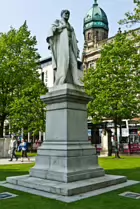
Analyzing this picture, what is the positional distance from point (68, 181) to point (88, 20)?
189 feet

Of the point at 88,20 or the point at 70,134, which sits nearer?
the point at 70,134

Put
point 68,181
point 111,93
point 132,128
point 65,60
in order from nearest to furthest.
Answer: point 68,181 < point 65,60 < point 111,93 < point 132,128

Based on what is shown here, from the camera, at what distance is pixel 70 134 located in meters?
8.00

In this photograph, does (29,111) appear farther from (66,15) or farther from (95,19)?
→ (95,19)

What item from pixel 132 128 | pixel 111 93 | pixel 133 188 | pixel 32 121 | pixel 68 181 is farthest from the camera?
pixel 132 128

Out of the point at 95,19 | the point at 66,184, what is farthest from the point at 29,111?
the point at 95,19

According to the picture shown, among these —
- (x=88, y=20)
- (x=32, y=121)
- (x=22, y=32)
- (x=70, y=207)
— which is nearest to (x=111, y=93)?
(x=32, y=121)

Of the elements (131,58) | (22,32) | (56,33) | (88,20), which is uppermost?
(88,20)

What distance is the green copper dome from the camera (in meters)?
59.0

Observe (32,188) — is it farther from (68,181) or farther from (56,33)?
(56,33)

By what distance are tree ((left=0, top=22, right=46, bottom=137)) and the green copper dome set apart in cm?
3315

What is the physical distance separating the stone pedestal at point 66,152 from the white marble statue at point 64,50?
542 millimetres

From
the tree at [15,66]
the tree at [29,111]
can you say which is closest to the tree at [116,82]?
the tree at [29,111]

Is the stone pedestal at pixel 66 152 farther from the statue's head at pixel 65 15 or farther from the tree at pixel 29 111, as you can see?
the tree at pixel 29 111
